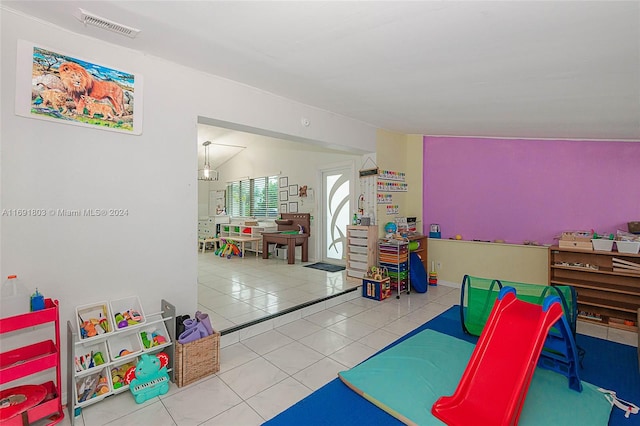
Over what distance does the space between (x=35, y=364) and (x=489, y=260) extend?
5.46 metres

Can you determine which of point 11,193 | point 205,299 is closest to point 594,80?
point 11,193

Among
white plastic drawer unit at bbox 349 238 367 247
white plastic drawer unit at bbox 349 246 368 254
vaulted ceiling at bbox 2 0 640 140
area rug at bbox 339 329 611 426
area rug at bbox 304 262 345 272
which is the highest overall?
vaulted ceiling at bbox 2 0 640 140

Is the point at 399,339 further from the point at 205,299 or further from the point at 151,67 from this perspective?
the point at 151,67

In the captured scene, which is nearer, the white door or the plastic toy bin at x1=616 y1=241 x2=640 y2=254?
the plastic toy bin at x1=616 y1=241 x2=640 y2=254

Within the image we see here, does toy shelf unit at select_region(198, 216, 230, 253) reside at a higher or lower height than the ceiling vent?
lower

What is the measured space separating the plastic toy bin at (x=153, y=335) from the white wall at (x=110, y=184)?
0.56ft

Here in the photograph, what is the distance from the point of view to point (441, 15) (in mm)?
1761

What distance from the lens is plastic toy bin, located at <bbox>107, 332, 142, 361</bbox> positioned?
2270mm

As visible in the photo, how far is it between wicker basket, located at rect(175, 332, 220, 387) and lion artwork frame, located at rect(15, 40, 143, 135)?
186 centimetres

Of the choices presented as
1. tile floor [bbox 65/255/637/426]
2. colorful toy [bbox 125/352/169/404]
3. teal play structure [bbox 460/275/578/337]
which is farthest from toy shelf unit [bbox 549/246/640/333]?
colorful toy [bbox 125/352/169/404]

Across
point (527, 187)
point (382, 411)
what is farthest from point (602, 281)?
point (382, 411)

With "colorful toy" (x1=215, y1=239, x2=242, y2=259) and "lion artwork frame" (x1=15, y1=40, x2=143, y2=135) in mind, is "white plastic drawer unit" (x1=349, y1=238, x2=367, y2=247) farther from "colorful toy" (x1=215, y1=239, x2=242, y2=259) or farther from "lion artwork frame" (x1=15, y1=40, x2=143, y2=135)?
"colorful toy" (x1=215, y1=239, x2=242, y2=259)

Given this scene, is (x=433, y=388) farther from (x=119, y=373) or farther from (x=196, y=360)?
(x=119, y=373)

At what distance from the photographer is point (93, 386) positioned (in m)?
2.13
